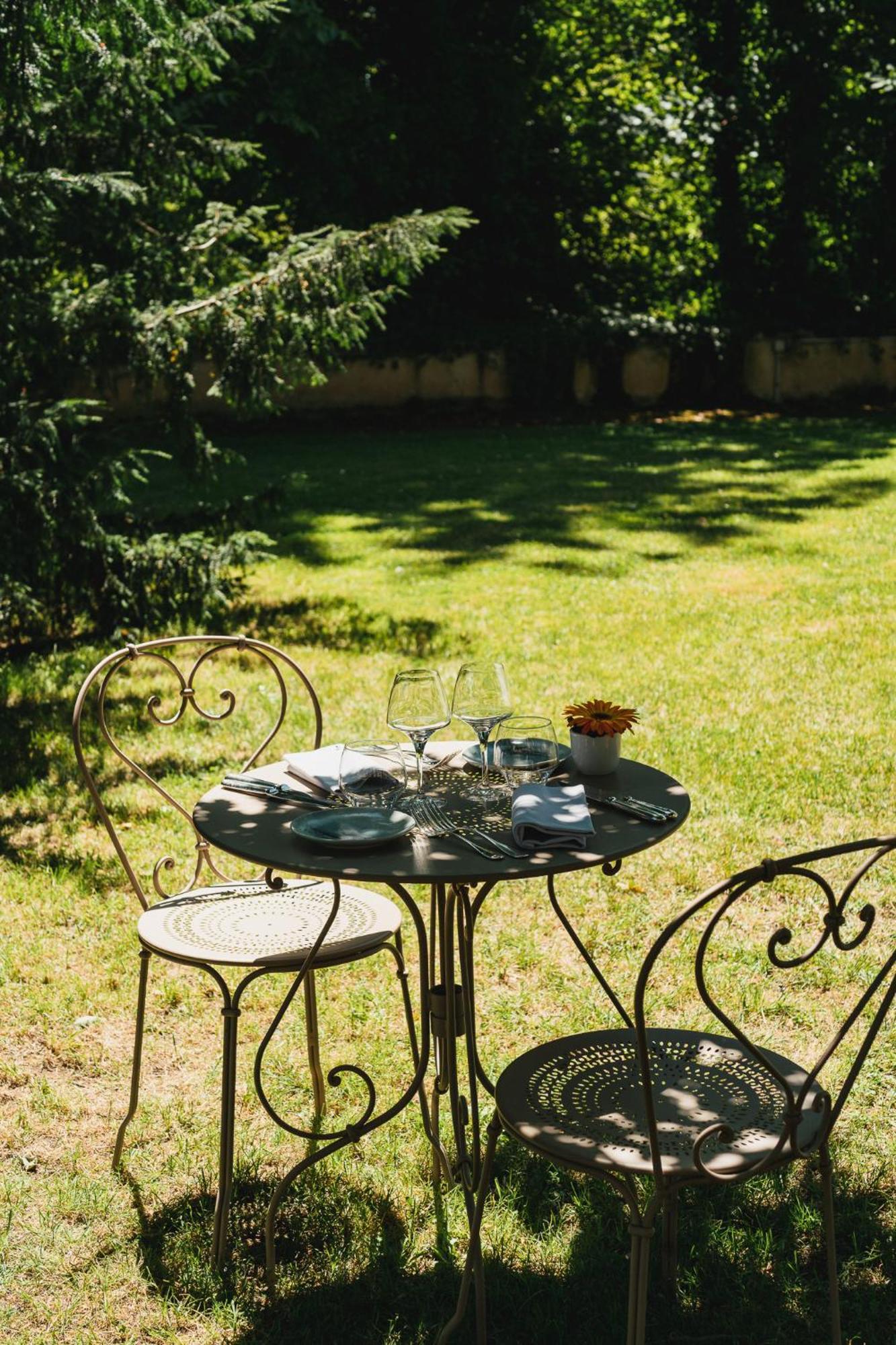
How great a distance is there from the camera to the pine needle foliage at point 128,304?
762 centimetres

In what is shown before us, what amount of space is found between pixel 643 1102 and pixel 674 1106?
0.06 meters

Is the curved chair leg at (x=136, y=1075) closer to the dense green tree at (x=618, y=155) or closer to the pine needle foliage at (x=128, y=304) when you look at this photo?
the pine needle foliage at (x=128, y=304)

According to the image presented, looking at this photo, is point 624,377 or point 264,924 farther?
point 624,377

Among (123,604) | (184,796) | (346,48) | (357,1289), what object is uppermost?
(346,48)

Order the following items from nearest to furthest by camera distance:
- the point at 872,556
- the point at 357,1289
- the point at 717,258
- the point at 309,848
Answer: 1. the point at 309,848
2. the point at 357,1289
3. the point at 872,556
4. the point at 717,258

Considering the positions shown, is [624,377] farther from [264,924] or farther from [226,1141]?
[226,1141]

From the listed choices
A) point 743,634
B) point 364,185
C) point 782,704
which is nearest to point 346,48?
point 364,185

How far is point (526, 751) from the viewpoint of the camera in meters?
3.05

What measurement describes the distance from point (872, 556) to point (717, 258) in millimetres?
13572

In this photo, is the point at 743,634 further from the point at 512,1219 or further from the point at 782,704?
the point at 512,1219


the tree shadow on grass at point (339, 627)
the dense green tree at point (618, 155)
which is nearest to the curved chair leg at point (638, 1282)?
the tree shadow on grass at point (339, 627)

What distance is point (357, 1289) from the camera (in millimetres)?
2986

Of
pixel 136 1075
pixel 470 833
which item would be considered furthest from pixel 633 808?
pixel 136 1075

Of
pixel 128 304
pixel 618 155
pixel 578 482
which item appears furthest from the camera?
pixel 618 155
